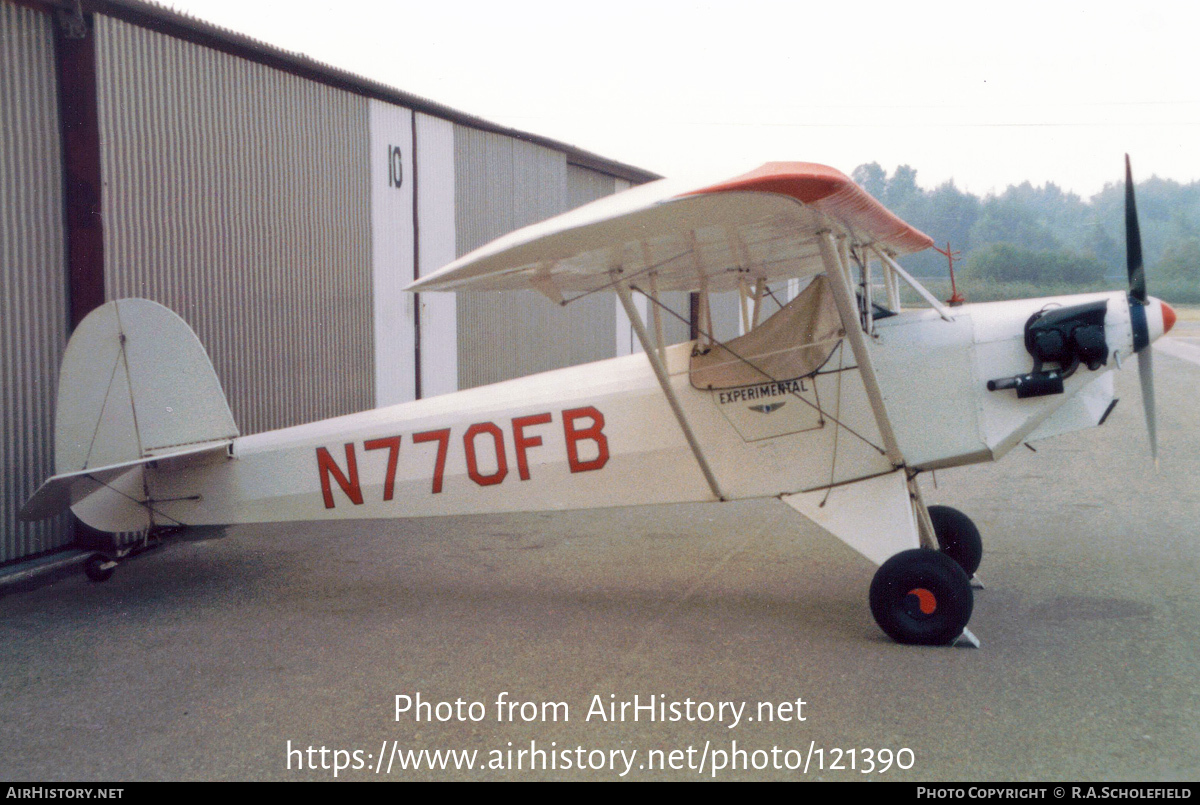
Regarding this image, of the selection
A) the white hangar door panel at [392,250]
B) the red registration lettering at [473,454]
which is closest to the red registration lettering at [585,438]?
the red registration lettering at [473,454]

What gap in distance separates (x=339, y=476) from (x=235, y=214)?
3.79 m

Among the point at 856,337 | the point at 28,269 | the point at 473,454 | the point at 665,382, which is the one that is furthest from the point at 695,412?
the point at 28,269

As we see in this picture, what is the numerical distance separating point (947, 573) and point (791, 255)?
2.31 meters

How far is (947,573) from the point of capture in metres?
4.45

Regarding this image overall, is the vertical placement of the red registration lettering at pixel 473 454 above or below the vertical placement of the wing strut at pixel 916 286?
below

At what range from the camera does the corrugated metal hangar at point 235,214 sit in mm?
6500

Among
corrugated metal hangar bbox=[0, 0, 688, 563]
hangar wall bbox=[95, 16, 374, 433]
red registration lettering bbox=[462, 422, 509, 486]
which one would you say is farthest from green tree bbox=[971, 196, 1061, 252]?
red registration lettering bbox=[462, 422, 509, 486]

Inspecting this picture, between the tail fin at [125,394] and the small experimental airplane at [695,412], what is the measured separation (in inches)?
0.5

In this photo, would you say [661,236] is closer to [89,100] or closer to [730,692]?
[730,692]

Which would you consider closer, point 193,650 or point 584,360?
point 193,650

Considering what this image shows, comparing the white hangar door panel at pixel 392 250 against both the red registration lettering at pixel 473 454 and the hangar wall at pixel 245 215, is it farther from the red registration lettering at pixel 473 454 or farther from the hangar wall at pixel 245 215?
the red registration lettering at pixel 473 454

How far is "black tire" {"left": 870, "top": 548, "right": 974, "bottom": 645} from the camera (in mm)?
4438

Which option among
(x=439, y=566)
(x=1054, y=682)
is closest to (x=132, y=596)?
(x=439, y=566)

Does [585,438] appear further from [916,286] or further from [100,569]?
[100,569]
